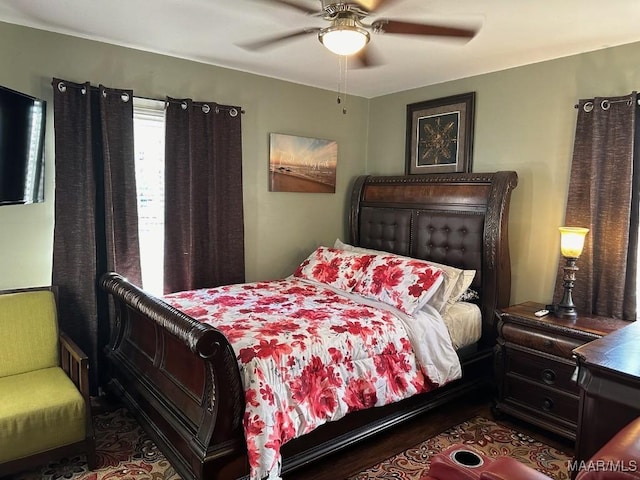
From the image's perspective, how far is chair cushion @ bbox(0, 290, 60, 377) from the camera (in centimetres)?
257

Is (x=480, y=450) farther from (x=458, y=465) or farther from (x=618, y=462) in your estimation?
(x=618, y=462)

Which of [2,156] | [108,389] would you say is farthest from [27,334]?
[2,156]

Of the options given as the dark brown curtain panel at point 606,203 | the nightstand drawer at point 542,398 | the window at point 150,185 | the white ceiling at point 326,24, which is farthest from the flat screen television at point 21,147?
the dark brown curtain panel at point 606,203

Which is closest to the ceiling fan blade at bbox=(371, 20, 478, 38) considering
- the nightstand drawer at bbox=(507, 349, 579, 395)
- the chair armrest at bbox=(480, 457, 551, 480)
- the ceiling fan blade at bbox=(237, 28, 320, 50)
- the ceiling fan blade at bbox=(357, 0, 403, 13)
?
the ceiling fan blade at bbox=(357, 0, 403, 13)

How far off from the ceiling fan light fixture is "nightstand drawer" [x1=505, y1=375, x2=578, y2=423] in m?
2.30

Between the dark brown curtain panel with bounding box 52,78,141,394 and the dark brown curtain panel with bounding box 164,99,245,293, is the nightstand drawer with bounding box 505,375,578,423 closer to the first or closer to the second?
the dark brown curtain panel with bounding box 164,99,245,293

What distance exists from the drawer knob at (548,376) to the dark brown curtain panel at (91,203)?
2901 mm

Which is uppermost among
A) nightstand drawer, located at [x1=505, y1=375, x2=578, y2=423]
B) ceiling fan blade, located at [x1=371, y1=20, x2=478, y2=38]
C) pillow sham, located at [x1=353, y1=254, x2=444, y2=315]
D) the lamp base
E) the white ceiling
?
the white ceiling

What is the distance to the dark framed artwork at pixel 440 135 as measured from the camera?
12.3 ft

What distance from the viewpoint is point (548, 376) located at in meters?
2.76

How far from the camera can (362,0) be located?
2.15m

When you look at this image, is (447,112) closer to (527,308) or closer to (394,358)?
(527,308)

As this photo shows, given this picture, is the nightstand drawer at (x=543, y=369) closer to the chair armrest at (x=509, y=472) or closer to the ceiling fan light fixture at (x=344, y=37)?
the chair armrest at (x=509, y=472)

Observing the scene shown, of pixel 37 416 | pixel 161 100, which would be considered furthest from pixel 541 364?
pixel 161 100
